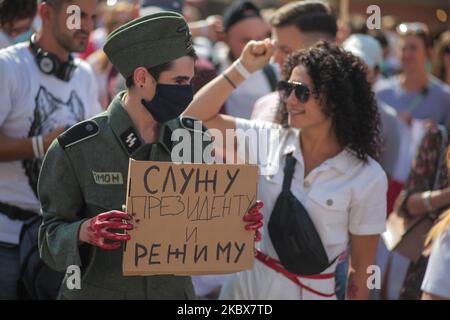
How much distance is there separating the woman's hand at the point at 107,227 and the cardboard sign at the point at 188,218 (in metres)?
0.05

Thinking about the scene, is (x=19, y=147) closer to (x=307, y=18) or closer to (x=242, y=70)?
(x=242, y=70)

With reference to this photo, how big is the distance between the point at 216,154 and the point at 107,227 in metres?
1.43

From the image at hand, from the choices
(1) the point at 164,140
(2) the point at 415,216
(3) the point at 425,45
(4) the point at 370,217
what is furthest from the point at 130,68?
(3) the point at 425,45

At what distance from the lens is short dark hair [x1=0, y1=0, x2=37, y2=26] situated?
4984 mm

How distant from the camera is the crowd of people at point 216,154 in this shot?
3455mm

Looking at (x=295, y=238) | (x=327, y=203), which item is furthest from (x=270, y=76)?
(x=295, y=238)

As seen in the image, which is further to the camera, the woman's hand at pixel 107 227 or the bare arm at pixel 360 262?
the bare arm at pixel 360 262

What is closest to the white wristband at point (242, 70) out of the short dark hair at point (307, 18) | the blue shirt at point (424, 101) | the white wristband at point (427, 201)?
the short dark hair at point (307, 18)

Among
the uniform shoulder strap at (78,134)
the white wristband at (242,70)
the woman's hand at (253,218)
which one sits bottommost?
the woman's hand at (253,218)

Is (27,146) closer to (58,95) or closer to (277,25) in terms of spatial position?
(58,95)

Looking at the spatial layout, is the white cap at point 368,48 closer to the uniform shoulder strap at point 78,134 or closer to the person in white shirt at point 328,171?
the person in white shirt at point 328,171

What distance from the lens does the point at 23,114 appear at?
14.4 feet

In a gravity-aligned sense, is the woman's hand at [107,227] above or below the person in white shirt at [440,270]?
above

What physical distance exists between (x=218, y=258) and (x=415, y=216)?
7.26 feet
